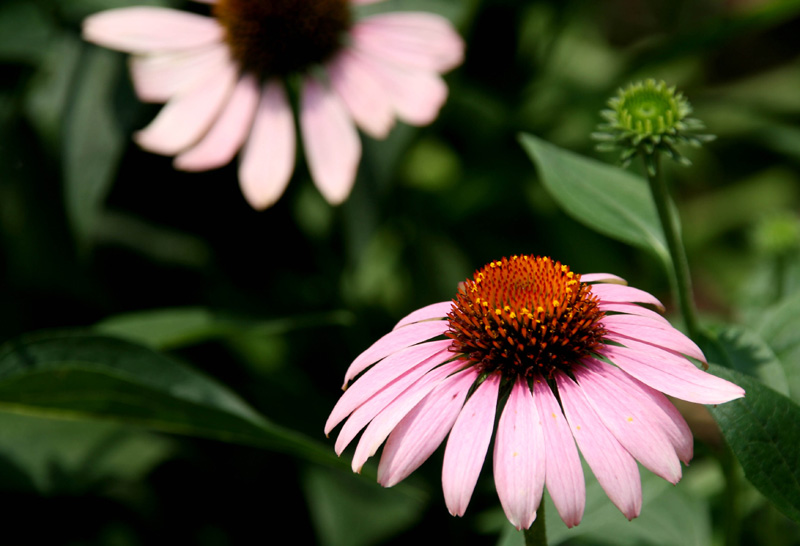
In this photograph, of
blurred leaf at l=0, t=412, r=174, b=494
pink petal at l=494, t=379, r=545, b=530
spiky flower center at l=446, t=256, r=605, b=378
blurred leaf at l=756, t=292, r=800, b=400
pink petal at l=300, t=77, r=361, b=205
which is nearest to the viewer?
pink petal at l=494, t=379, r=545, b=530

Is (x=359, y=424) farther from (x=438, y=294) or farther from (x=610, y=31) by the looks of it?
(x=610, y=31)

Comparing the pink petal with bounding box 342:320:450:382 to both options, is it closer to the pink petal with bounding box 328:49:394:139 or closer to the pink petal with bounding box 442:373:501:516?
the pink petal with bounding box 442:373:501:516

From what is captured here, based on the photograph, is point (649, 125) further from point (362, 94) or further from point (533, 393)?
point (362, 94)

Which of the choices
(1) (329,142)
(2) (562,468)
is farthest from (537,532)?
(1) (329,142)

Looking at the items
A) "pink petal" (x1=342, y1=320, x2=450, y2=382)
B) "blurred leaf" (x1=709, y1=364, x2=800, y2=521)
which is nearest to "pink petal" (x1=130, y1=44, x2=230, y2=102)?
"pink petal" (x1=342, y1=320, x2=450, y2=382)

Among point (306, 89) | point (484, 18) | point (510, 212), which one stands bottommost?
point (510, 212)

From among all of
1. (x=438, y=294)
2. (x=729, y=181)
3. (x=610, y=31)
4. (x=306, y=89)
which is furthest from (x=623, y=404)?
(x=610, y=31)
